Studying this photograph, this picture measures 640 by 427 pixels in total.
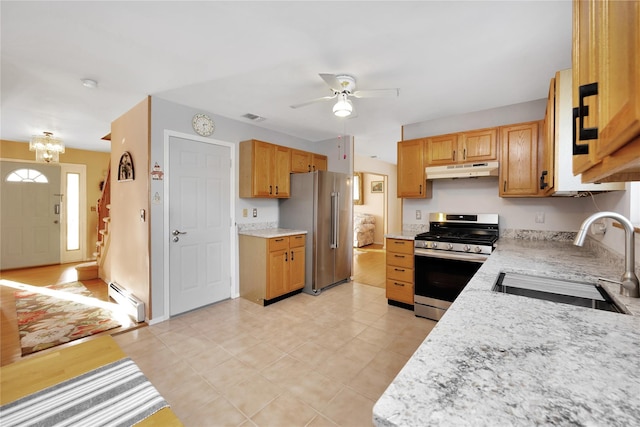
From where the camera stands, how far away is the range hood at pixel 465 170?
3.00 meters

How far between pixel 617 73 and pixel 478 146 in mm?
2957

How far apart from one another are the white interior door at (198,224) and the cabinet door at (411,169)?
240cm

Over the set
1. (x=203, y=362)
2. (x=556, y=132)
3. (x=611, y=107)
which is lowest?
(x=203, y=362)

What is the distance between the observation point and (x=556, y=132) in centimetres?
181

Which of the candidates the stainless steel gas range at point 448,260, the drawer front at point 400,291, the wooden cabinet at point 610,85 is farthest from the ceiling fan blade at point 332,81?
the drawer front at point 400,291

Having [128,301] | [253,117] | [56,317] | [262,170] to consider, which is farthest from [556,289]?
[56,317]

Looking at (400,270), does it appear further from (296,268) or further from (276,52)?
(276,52)

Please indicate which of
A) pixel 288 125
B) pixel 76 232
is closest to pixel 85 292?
pixel 76 232

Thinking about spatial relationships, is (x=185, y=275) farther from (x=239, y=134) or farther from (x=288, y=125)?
(x=288, y=125)

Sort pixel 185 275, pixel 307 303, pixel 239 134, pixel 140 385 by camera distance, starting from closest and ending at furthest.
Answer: pixel 140 385 → pixel 185 275 → pixel 307 303 → pixel 239 134

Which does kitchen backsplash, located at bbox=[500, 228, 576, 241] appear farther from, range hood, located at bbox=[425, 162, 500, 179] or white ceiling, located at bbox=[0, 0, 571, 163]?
white ceiling, located at bbox=[0, 0, 571, 163]

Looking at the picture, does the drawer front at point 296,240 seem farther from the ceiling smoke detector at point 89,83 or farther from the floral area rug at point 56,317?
the ceiling smoke detector at point 89,83

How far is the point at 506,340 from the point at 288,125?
388 centimetres

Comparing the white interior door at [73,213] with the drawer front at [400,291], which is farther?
the white interior door at [73,213]
